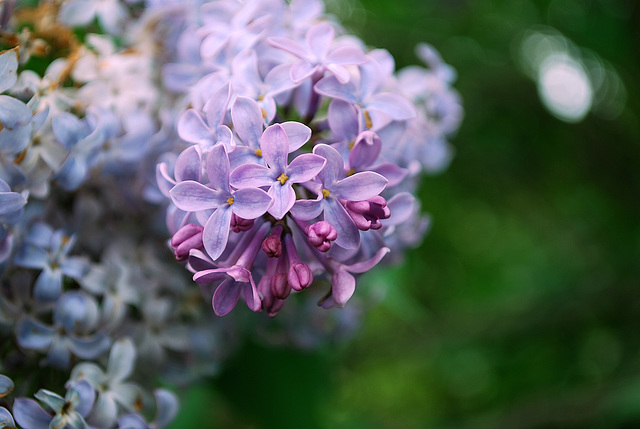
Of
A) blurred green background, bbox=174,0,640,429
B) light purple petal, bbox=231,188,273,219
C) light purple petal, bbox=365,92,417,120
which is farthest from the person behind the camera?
blurred green background, bbox=174,0,640,429

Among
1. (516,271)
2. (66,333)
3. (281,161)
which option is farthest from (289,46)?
(516,271)

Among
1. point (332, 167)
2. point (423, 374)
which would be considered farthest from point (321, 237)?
point (423, 374)

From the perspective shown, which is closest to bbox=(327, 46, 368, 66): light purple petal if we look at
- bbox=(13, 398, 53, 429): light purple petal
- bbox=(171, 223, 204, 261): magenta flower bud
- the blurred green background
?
bbox=(171, 223, 204, 261): magenta flower bud

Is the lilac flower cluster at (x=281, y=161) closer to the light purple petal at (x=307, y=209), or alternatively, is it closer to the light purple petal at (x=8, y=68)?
the light purple petal at (x=307, y=209)

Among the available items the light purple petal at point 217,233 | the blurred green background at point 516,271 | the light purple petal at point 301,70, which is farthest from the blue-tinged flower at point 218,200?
the blurred green background at point 516,271

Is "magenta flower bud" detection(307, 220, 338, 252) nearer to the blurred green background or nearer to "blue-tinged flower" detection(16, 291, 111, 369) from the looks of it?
"blue-tinged flower" detection(16, 291, 111, 369)

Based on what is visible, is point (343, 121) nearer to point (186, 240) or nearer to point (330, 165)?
point (330, 165)
